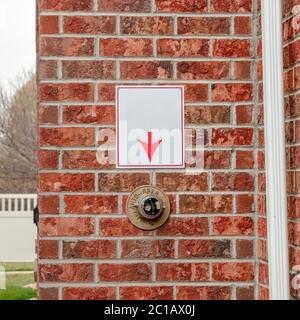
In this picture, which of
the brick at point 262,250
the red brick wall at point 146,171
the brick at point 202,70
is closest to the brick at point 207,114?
the red brick wall at point 146,171

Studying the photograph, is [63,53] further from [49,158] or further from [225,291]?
[225,291]

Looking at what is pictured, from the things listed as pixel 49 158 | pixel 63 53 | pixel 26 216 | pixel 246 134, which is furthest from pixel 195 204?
pixel 26 216

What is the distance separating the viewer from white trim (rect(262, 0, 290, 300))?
84.7 inches

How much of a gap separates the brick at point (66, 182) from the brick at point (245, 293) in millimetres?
686

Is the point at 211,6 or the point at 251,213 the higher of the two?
the point at 211,6

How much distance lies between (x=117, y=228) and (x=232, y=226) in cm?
44

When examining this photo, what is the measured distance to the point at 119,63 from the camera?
237 centimetres

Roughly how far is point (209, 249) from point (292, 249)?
344 millimetres

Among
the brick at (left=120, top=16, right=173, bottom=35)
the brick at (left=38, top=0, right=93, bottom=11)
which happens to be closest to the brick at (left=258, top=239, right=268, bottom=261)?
the brick at (left=120, top=16, right=173, bottom=35)

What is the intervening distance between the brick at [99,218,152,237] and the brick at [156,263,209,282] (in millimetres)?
157

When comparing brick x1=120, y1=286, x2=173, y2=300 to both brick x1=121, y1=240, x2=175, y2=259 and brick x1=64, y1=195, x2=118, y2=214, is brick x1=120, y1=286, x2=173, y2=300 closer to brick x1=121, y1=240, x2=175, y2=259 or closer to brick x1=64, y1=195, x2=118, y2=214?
brick x1=121, y1=240, x2=175, y2=259

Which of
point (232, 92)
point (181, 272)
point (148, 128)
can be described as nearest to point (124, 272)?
point (181, 272)

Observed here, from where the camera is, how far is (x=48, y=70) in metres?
2.36

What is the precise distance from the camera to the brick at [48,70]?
2359 millimetres
